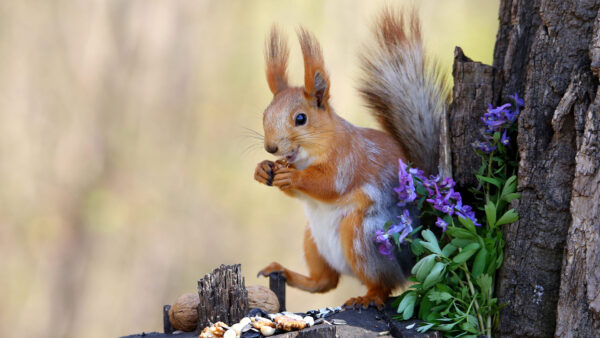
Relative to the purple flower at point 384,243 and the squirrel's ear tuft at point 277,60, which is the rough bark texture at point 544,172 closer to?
the purple flower at point 384,243

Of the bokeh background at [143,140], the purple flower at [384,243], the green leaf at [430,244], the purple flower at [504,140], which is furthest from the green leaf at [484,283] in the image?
the bokeh background at [143,140]

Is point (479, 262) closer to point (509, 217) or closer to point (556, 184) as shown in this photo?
point (509, 217)

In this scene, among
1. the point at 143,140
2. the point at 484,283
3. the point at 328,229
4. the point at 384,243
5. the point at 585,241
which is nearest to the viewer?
the point at 585,241

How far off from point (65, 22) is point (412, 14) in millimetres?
1698

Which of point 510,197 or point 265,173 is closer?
point 510,197

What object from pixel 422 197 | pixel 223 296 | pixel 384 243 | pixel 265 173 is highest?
pixel 265 173

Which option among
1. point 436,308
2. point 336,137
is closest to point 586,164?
point 436,308

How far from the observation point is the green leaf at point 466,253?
59.4 inches

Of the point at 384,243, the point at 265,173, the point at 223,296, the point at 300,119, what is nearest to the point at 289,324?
the point at 223,296

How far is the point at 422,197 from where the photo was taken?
1.66m

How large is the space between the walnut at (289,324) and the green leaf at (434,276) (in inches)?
11.9

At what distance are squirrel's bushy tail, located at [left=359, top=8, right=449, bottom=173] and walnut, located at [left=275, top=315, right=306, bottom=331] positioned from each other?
0.61m

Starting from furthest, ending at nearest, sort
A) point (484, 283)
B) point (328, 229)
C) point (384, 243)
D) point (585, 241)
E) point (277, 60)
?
point (277, 60), point (328, 229), point (384, 243), point (484, 283), point (585, 241)

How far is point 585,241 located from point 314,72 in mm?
785
